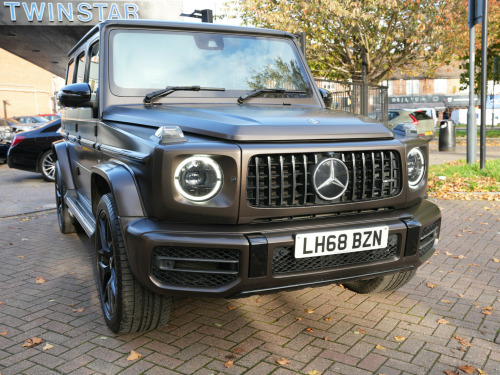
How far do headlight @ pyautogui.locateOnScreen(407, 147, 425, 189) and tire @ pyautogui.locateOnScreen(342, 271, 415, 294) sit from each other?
83 centimetres

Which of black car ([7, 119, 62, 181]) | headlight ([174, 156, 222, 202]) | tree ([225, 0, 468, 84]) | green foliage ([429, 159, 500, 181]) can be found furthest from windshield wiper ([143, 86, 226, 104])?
tree ([225, 0, 468, 84])

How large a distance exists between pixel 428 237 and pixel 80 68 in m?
3.56

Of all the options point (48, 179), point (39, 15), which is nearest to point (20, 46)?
point (39, 15)

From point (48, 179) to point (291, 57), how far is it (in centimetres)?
878

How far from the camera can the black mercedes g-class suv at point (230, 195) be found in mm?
2557

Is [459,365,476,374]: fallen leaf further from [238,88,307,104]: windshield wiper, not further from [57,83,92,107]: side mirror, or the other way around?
[57,83,92,107]: side mirror

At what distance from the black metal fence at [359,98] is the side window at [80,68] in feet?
25.9

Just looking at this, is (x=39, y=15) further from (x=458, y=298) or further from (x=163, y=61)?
(x=458, y=298)

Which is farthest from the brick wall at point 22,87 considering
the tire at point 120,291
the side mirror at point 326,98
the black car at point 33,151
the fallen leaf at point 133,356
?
the fallen leaf at point 133,356

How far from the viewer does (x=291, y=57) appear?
429 cm

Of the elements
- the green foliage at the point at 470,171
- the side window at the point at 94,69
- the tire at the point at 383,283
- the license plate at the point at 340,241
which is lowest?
the tire at the point at 383,283

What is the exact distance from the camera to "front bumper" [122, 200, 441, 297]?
8.22ft

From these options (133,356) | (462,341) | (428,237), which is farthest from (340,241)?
(133,356)

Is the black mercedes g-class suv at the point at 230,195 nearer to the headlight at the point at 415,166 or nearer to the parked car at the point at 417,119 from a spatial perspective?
the headlight at the point at 415,166
